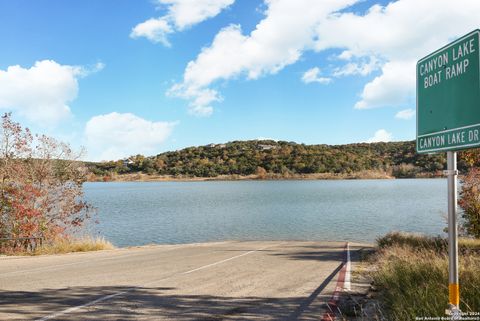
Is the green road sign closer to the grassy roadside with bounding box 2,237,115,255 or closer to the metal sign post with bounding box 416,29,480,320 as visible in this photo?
the metal sign post with bounding box 416,29,480,320

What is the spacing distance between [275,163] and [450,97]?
156m

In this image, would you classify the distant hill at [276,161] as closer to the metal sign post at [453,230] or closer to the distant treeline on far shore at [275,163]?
the distant treeline on far shore at [275,163]

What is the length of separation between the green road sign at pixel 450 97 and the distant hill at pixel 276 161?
444 feet

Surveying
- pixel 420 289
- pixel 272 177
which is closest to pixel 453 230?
pixel 420 289

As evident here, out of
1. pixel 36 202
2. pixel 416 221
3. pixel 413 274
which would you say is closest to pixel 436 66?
pixel 413 274

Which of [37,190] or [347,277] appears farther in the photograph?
[37,190]

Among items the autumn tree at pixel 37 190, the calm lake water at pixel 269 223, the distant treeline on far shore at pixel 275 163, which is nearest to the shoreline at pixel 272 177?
the distant treeline on far shore at pixel 275 163

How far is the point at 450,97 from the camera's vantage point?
3832mm

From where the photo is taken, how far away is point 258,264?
14.3 meters

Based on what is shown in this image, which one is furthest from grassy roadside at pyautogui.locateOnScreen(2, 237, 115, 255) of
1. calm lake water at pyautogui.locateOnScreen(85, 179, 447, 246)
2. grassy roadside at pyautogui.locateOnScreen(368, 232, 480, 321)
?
grassy roadside at pyautogui.locateOnScreen(368, 232, 480, 321)

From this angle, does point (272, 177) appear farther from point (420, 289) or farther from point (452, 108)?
point (452, 108)

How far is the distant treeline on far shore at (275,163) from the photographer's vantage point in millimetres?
146375

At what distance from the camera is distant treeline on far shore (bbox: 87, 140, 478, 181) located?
146375 millimetres

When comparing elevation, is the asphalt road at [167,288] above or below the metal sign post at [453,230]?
below
